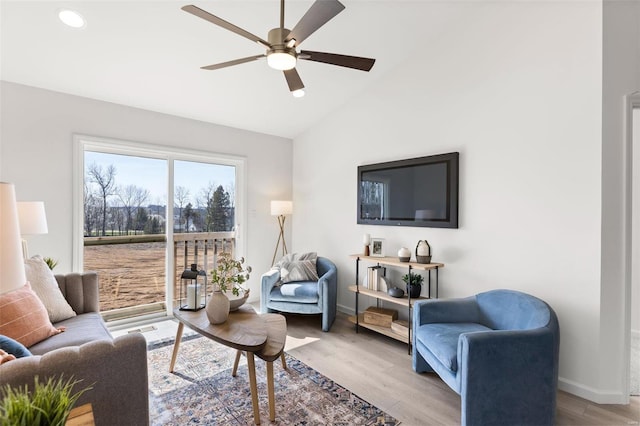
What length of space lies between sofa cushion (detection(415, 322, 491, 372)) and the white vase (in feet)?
4.93

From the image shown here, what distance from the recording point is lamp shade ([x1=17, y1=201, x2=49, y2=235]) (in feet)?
7.96

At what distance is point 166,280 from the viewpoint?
12.8 ft

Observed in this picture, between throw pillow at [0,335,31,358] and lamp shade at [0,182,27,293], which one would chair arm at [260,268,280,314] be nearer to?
throw pillow at [0,335,31,358]

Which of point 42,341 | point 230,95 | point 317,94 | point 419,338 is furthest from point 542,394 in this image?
point 230,95

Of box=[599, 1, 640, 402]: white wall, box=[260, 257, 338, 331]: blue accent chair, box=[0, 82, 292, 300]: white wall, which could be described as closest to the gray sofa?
box=[260, 257, 338, 331]: blue accent chair

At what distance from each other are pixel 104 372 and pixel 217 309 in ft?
2.95

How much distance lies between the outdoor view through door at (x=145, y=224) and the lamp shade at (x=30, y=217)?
893 millimetres

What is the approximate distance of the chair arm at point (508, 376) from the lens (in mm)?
1848

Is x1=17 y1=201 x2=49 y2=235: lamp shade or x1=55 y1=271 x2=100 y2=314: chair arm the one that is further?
x1=55 y1=271 x2=100 y2=314: chair arm

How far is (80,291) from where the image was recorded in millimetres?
2664

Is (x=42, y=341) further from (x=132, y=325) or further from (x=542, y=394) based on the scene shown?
(x=542, y=394)

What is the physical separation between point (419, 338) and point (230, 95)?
3.15 metres

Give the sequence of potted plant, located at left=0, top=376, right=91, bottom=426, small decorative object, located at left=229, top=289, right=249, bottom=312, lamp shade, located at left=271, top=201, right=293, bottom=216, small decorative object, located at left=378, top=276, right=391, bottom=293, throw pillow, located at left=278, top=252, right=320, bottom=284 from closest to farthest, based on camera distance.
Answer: potted plant, located at left=0, top=376, right=91, bottom=426 < small decorative object, located at left=229, top=289, right=249, bottom=312 < small decorative object, located at left=378, top=276, right=391, bottom=293 < throw pillow, located at left=278, top=252, right=320, bottom=284 < lamp shade, located at left=271, top=201, right=293, bottom=216

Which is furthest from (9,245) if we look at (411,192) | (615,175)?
(615,175)
